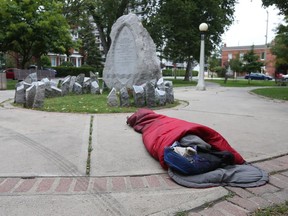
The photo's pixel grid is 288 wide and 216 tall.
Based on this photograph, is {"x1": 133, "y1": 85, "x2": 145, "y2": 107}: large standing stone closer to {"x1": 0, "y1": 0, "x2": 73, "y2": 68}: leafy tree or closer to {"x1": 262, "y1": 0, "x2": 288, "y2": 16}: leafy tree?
{"x1": 262, "y1": 0, "x2": 288, "y2": 16}: leafy tree

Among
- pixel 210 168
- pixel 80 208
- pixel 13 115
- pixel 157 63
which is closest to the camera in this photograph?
pixel 80 208

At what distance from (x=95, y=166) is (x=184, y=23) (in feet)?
85.8

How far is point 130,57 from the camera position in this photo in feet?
41.9

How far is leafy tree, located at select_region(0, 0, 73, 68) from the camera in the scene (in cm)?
1875

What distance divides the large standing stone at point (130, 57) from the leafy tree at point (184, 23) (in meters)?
15.0

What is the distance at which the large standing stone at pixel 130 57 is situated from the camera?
39.8ft

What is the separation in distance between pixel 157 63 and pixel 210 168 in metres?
9.08

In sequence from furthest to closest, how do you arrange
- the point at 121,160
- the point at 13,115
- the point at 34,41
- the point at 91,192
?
1. the point at 34,41
2. the point at 13,115
3. the point at 121,160
4. the point at 91,192

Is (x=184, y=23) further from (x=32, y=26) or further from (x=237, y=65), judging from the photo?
(x=32, y=26)

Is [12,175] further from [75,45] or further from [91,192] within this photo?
[75,45]

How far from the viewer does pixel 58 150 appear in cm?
470

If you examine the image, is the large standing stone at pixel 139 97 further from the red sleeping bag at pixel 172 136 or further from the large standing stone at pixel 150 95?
the red sleeping bag at pixel 172 136

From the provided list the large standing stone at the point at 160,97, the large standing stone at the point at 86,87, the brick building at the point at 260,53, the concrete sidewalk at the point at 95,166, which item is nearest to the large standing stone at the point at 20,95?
the concrete sidewalk at the point at 95,166

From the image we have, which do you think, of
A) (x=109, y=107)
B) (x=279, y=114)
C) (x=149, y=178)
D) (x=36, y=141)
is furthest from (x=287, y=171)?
(x=109, y=107)
